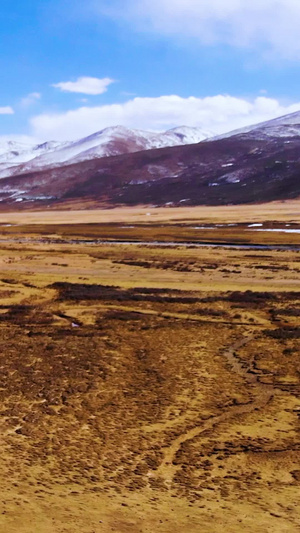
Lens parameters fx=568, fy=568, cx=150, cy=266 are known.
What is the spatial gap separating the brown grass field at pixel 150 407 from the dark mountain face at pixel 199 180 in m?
107

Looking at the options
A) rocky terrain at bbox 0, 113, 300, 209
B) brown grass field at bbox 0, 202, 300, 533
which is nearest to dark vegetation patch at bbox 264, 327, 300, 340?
brown grass field at bbox 0, 202, 300, 533

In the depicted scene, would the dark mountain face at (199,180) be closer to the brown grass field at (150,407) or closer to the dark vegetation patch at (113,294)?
the dark vegetation patch at (113,294)

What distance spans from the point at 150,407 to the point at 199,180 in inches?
6123

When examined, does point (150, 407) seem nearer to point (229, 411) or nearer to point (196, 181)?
point (229, 411)

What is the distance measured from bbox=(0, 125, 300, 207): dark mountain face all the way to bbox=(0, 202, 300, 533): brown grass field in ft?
350

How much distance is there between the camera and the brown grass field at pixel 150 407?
1036 centimetres

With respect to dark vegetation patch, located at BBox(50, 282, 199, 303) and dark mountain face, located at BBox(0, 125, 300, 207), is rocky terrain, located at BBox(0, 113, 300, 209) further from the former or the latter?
dark vegetation patch, located at BBox(50, 282, 199, 303)

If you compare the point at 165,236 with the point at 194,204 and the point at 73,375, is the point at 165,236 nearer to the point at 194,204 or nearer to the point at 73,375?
the point at 73,375

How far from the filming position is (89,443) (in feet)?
42.0

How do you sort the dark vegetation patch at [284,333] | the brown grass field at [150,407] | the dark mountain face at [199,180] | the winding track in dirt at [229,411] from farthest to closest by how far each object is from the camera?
the dark mountain face at [199,180] < the dark vegetation patch at [284,333] < the winding track in dirt at [229,411] < the brown grass field at [150,407]

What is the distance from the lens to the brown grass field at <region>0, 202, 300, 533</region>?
34.0 feet

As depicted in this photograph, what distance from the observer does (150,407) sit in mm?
14758

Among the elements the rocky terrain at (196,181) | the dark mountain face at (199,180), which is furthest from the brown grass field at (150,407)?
the dark mountain face at (199,180)

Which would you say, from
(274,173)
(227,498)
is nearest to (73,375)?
(227,498)
